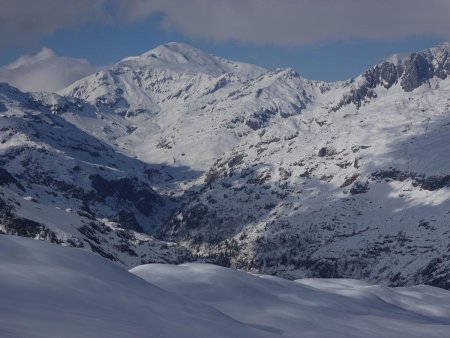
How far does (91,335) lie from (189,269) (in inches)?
1792

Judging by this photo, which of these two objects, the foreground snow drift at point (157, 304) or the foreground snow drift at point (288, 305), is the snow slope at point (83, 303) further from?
the foreground snow drift at point (288, 305)

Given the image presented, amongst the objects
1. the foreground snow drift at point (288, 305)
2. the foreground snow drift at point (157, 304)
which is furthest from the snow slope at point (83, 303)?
the foreground snow drift at point (288, 305)

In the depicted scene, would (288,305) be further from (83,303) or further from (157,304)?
(83,303)

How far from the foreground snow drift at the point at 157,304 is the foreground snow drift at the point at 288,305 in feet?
0.34

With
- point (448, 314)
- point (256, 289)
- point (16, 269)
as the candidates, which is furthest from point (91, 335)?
point (448, 314)

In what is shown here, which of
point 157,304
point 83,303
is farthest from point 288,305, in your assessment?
point 83,303

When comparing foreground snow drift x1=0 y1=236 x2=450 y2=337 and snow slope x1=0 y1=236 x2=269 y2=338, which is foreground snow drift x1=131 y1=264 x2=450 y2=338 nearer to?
foreground snow drift x1=0 y1=236 x2=450 y2=337

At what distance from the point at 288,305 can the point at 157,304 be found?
24.2 metres

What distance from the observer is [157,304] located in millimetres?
45781

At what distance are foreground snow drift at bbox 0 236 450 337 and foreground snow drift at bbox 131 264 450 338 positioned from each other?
10 centimetres

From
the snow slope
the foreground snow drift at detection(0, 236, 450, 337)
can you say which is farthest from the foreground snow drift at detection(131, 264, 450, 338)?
the snow slope

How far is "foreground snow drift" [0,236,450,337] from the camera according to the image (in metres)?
35.1

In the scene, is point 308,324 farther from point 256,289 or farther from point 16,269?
point 16,269

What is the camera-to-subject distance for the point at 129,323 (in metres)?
→ 38.0
